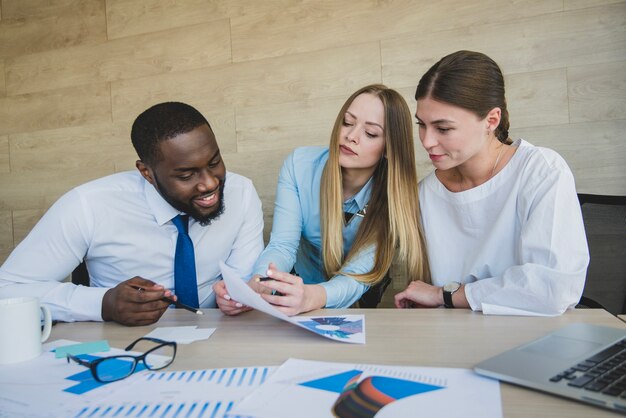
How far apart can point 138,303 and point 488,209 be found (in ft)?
3.22

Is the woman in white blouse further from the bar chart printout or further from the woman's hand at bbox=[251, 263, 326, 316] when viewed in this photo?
the bar chart printout

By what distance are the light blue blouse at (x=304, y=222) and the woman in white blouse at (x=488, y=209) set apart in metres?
0.25

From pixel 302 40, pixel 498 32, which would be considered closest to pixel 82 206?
pixel 302 40

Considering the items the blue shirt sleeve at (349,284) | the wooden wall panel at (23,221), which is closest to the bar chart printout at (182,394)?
the blue shirt sleeve at (349,284)

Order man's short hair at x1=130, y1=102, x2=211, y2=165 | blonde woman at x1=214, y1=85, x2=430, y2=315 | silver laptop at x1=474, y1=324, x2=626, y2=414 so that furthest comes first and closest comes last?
blonde woman at x1=214, y1=85, x2=430, y2=315
man's short hair at x1=130, y1=102, x2=211, y2=165
silver laptop at x1=474, y1=324, x2=626, y2=414

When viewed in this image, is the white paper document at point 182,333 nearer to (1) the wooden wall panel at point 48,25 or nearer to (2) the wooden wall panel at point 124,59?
(2) the wooden wall panel at point 124,59

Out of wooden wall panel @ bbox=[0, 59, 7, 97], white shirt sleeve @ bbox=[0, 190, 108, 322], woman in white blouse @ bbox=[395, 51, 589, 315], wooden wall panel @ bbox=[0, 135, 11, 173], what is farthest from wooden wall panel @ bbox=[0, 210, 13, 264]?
woman in white blouse @ bbox=[395, 51, 589, 315]

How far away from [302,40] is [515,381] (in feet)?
6.50

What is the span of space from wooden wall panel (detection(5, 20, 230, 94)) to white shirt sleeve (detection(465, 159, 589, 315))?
173 centimetres

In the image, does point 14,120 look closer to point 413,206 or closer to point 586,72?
point 413,206

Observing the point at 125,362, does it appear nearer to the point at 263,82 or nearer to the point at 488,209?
the point at 488,209

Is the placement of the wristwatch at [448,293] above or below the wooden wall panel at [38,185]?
below

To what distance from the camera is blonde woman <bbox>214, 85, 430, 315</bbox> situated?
1542 millimetres

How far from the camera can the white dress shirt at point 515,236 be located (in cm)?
111
